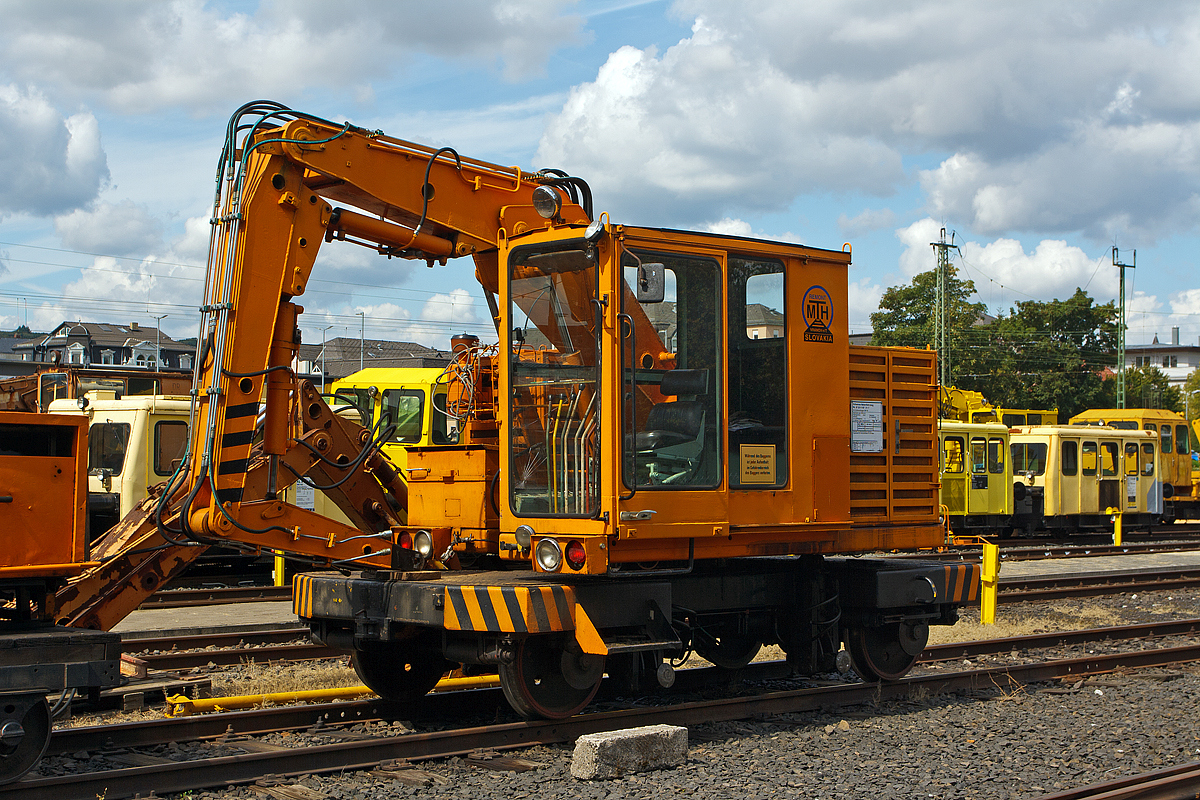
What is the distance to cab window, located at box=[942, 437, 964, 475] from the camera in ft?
77.7

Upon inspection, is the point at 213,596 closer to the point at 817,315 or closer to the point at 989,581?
the point at 989,581

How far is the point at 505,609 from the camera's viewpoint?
6879 mm

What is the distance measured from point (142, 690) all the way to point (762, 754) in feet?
14.6

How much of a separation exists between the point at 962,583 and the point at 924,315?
5289 cm

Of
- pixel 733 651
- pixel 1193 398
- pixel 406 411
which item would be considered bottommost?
pixel 733 651

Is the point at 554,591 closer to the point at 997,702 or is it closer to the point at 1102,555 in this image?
the point at 997,702

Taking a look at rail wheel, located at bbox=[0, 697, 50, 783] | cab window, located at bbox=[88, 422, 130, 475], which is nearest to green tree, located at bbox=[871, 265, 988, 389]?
cab window, located at bbox=[88, 422, 130, 475]

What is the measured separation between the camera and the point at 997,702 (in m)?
8.88

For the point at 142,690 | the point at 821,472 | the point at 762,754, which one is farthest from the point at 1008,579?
the point at 142,690

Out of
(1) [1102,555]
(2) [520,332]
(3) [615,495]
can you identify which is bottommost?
(1) [1102,555]

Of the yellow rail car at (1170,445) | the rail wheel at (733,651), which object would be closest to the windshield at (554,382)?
the rail wheel at (733,651)

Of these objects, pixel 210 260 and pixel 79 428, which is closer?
pixel 79 428

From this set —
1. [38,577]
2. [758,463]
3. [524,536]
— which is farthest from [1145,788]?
[38,577]

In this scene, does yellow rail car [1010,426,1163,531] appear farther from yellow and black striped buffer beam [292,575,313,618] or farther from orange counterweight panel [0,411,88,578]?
orange counterweight panel [0,411,88,578]
